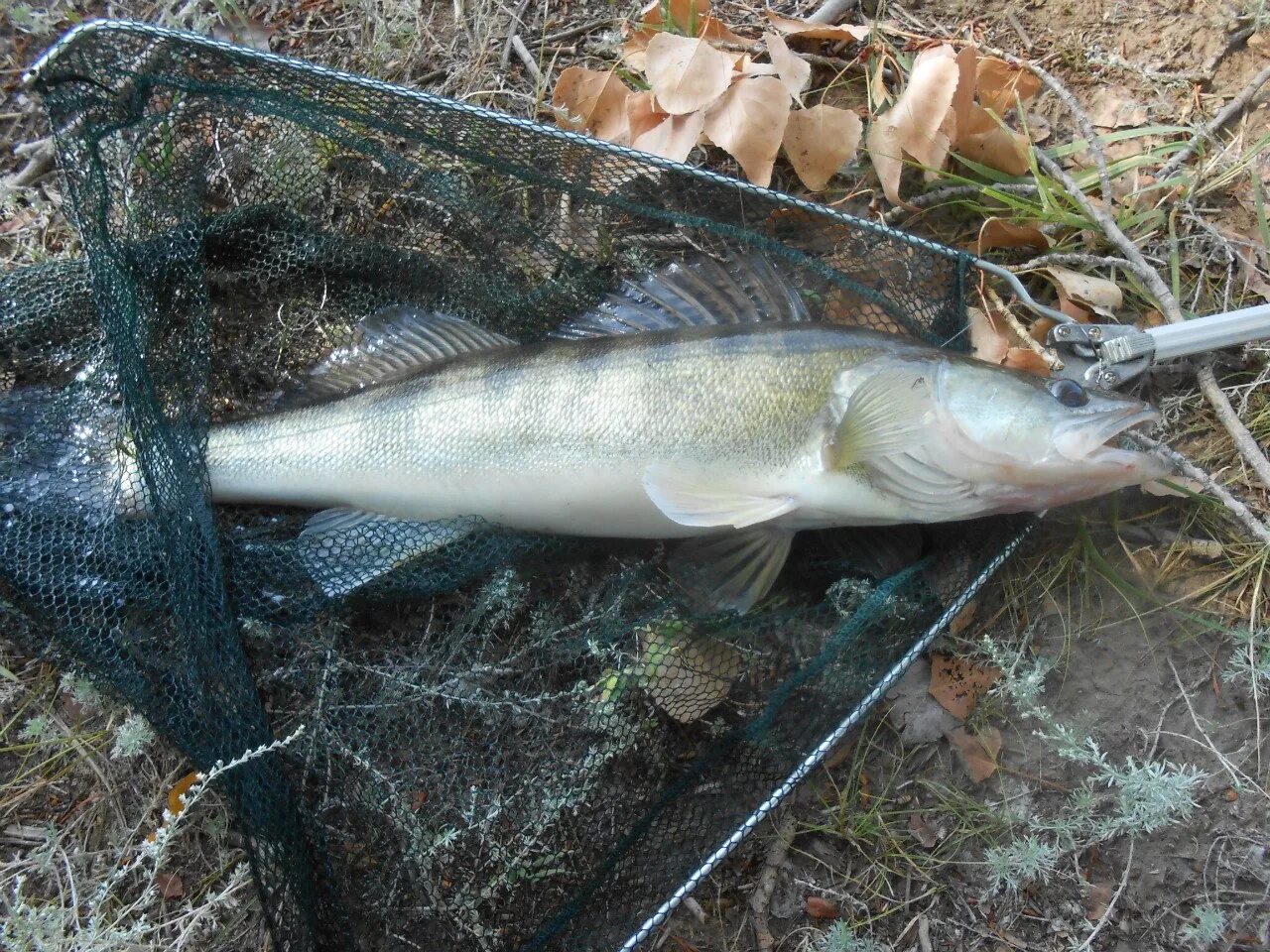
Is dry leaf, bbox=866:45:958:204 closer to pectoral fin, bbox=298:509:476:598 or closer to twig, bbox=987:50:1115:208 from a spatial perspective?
twig, bbox=987:50:1115:208

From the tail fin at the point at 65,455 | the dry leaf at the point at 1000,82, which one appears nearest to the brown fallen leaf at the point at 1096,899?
the dry leaf at the point at 1000,82

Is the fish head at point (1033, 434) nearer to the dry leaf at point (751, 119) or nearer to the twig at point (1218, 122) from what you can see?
the dry leaf at point (751, 119)

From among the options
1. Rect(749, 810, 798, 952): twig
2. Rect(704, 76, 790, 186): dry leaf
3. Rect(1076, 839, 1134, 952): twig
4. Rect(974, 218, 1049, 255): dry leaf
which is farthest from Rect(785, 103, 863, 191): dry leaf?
Rect(1076, 839, 1134, 952): twig

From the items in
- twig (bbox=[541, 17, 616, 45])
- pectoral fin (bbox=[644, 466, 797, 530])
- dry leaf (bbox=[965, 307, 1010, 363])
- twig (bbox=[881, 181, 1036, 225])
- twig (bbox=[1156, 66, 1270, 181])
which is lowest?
pectoral fin (bbox=[644, 466, 797, 530])

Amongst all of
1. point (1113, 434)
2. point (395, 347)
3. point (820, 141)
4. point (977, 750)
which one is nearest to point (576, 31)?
point (820, 141)

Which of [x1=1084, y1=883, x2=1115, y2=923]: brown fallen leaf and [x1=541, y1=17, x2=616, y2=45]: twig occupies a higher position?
[x1=541, y1=17, x2=616, y2=45]: twig
